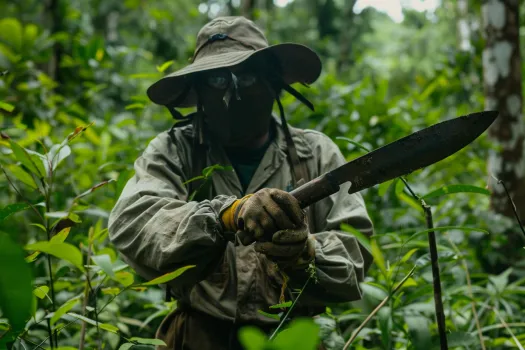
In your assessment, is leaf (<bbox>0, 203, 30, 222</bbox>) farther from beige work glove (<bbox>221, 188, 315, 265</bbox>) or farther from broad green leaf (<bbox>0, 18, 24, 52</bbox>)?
broad green leaf (<bbox>0, 18, 24, 52</bbox>)

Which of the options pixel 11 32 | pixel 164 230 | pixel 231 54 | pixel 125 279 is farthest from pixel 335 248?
pixel 11 32

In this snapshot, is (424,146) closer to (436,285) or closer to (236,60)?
(436,285)

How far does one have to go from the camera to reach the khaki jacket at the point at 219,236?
6.27 ft

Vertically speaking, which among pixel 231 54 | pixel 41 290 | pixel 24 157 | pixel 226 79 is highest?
pixel 231 54

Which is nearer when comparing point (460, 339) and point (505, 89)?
point (460, 339)

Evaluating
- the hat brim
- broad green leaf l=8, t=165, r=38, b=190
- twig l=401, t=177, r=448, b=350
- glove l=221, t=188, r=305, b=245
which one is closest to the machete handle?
glove l=221, t=188, r=305, b=245

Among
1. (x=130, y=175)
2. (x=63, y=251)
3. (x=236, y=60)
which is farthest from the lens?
(x=130, y=175)

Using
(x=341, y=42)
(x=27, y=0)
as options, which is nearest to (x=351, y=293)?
(x=27, y=0)

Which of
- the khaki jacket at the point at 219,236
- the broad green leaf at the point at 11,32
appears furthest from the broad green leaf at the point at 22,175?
the broad green leaf at the point at 11,32

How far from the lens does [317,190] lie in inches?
70.2

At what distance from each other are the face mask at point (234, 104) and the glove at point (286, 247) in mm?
715

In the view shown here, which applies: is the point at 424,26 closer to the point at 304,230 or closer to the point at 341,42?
the point at 341,42

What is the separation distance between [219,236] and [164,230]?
19 centimetres

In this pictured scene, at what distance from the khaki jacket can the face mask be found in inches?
4.0
